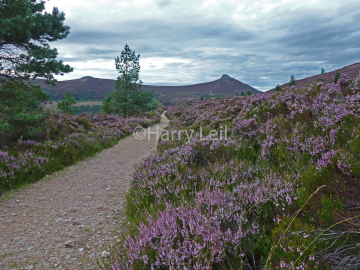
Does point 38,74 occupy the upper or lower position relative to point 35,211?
upper

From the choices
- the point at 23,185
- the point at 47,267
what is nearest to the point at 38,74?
the point at 23,185

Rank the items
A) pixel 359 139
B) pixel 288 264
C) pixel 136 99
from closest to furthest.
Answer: pixel 288 264
pixel 359 139
pixel 136 99

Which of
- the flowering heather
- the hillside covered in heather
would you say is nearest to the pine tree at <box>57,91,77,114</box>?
the flowering heather

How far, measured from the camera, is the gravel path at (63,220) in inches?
123

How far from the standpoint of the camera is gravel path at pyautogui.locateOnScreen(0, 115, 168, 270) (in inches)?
123

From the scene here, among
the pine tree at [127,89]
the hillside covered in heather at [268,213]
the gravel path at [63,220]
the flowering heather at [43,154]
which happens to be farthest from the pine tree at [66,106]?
the hillside covered in heather at [268,213]

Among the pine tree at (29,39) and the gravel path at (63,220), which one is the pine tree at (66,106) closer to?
the pine tree at (29,39)

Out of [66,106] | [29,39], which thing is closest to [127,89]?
[66,106]

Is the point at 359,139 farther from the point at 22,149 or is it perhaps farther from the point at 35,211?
the point at 22,149

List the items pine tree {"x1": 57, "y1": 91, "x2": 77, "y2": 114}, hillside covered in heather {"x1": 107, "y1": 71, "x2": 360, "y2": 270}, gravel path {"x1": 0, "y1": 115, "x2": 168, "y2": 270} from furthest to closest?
pine tree {"x1": 57, "y1": 91, "x2": 77, "y2": 114} < gravel path {"x1": 0, "y1": 115, "x2": 168, "y2": 270} < hillside covered in heather {"x1": 107, "y1": 71, "x2": 360, "y2": 270}

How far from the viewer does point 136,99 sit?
26.4 meters

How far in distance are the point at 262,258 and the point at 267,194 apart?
1.01 metres

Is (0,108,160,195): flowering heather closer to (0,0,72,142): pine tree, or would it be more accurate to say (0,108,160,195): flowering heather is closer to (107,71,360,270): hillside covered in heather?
(0,0,72,142): pine tree

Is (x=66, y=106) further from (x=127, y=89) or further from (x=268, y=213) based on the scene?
(x=268, y=213)
